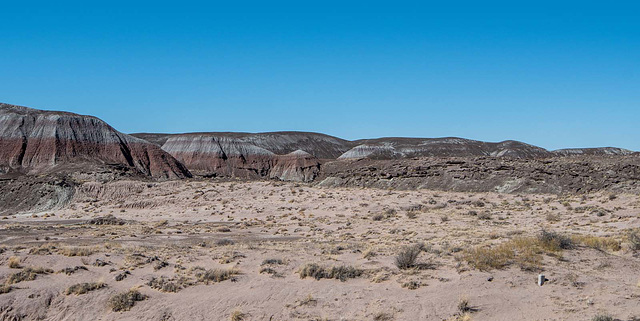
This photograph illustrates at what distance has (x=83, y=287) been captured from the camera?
12836 mm

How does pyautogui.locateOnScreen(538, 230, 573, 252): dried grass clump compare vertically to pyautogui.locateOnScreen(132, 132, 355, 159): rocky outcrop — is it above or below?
below

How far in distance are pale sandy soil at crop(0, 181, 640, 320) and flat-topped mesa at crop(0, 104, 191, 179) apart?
1755 inches

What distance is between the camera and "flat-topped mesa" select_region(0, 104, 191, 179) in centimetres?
6688

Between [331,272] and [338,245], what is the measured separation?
5.07 m

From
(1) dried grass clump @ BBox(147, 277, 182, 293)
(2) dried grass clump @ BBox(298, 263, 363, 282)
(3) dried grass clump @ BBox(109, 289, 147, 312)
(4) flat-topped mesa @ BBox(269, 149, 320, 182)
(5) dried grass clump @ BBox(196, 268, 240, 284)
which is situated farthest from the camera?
(4) flat-topped mesa @ BBox(269, 149, 320, 182)

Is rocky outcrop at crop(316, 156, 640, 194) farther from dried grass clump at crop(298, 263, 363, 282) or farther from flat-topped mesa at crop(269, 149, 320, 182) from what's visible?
flat-topped mesa at crop(269, 149, 320, 182)

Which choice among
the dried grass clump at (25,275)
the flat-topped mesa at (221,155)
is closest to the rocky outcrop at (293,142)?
the flat-topped mesa at (221,155)

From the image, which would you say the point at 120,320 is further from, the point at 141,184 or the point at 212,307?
the point at 141,184

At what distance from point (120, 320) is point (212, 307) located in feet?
7.28

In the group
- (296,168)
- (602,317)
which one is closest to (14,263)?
(602,317)

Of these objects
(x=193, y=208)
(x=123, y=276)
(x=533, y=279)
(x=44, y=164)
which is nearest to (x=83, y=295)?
(x=123, y=276)

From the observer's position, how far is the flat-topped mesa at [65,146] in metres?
66.9

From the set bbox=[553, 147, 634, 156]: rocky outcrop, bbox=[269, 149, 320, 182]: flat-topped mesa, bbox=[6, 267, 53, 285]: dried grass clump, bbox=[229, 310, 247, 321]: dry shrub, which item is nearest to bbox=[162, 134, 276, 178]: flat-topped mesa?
bbox=[269, 149, 320, 182]: flat-topped mesa

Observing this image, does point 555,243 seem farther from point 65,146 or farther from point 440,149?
point 440,149
